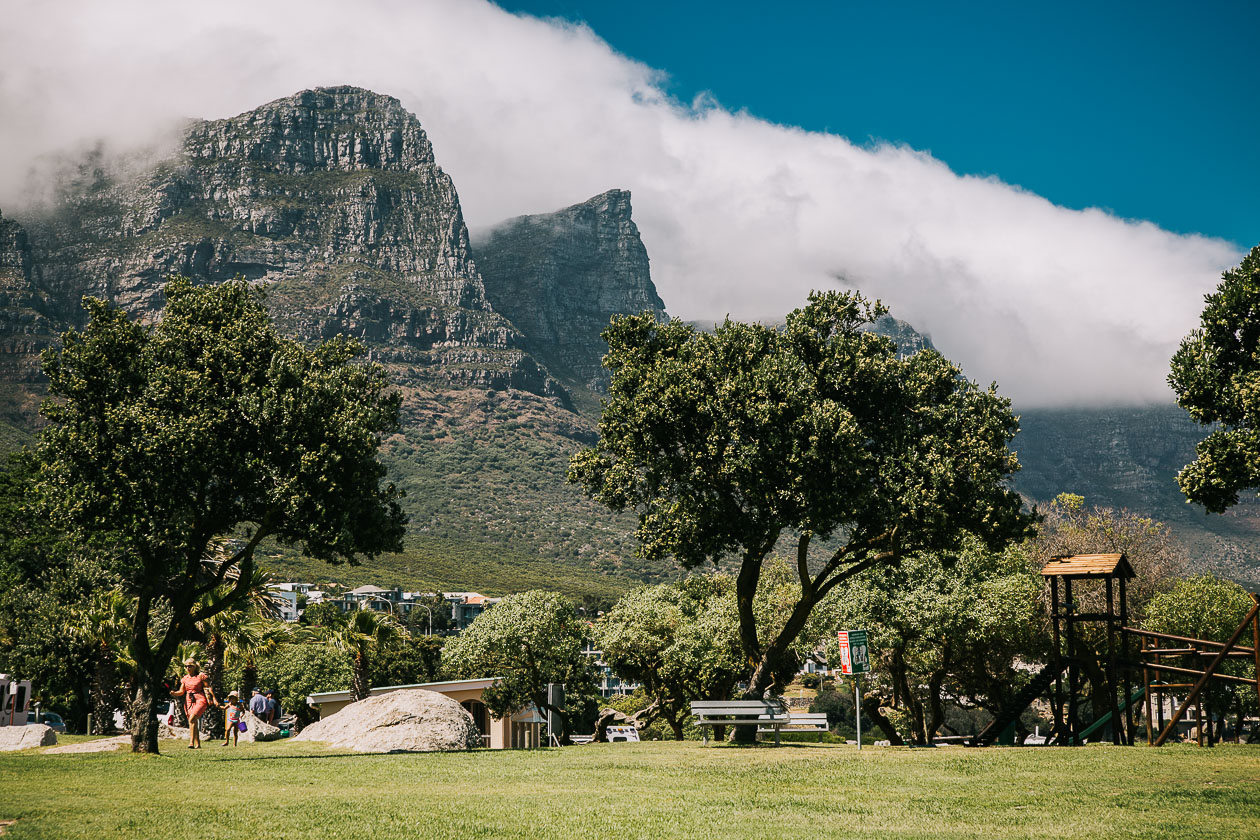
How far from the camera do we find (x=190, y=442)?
23.4 m

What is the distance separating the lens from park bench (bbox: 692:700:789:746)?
23.8 meters

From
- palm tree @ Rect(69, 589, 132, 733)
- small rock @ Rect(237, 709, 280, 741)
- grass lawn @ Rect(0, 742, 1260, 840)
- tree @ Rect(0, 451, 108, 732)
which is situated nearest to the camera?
grass lawn @ Rect(0, 742, 1260, 840)

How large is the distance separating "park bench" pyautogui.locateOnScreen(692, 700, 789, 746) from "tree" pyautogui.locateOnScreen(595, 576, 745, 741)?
2364 centimetres

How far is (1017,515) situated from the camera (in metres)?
27.5

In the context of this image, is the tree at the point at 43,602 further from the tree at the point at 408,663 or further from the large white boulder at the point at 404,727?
the large white boulder at the point at 404,727

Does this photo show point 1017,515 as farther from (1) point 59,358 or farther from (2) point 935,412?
(1) point 59,358

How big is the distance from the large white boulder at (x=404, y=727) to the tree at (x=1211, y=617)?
1216 inches

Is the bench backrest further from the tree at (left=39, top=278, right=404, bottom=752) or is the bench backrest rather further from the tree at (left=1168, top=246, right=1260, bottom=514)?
the tree at (left=1168, top=246, right=1260, bottom=514)

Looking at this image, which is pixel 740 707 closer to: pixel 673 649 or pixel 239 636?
pixel 673 649

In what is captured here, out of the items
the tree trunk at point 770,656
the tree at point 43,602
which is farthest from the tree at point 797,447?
the tree at point 43,602

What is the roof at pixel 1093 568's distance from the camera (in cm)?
2744

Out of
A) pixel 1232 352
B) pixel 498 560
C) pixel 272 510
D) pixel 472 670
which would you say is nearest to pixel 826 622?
pixel 472 670

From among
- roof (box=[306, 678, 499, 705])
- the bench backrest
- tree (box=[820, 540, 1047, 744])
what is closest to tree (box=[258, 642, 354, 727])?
roof (box=[306, 678, 499, 705])

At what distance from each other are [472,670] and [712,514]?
24.8 m
